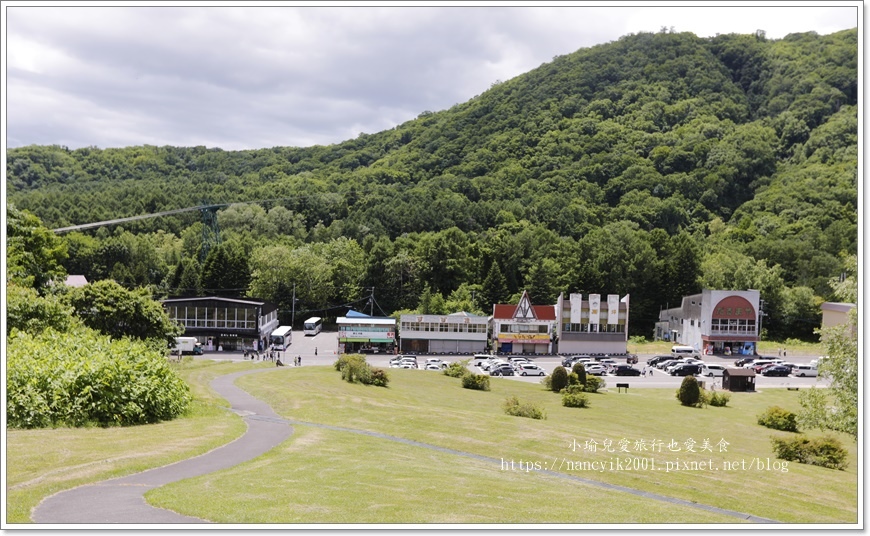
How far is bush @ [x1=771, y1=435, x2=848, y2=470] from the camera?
2338cm

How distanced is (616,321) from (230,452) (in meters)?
60.9

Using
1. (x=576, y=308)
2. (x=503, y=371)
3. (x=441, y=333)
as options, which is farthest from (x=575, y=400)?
(x=576, y=308)

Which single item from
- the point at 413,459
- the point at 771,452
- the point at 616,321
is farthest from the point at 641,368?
the point at 413,459

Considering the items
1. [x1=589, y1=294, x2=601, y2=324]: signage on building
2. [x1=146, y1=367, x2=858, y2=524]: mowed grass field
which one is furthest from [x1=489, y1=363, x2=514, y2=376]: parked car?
[x1=146, y1=367, x2=858, y2=524]: mowed grass field

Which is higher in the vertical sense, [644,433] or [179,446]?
[179,446]

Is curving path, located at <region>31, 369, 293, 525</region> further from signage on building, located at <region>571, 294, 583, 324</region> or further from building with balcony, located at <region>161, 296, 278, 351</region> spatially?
signage on building, located at <region>571, 294, 583, 324</region>

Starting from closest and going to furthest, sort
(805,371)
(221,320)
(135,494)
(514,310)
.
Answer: (135,494) → (805,371) → (221,320) → (514,310)

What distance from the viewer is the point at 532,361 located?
6606cm

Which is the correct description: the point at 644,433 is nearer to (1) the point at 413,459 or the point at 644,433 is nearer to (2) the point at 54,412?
(1) the point at 413,459

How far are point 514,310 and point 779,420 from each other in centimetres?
4214

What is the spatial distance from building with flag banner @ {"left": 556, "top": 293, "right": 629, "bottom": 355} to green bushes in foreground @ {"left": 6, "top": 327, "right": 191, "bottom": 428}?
5458cm

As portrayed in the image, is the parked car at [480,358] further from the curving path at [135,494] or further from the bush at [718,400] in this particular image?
the curving path at [135,494]

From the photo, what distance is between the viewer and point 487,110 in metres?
181

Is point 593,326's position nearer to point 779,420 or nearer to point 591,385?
point 591,385
